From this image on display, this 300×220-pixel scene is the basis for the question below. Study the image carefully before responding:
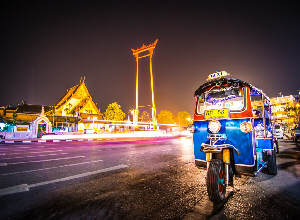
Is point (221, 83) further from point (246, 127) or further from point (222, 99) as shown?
point (246, 127)

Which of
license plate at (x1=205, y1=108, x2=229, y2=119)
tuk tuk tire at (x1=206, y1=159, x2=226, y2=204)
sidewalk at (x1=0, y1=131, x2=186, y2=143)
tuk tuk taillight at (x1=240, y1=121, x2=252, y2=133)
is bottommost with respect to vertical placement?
sidewalk at (x1=0, y1=131, x2=186, y2=143)

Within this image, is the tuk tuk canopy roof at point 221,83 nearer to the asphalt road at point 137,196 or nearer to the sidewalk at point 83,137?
the asphalt road at point 137,196

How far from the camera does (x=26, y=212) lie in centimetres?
270

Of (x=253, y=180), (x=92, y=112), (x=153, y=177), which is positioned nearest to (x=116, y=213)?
(x=153, y=177)

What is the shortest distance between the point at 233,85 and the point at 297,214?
8.85 ft

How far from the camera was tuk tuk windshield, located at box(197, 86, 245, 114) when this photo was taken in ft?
13.5

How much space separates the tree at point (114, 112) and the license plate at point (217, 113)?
1567 inches

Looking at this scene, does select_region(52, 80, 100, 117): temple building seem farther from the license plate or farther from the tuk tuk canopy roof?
the license plate

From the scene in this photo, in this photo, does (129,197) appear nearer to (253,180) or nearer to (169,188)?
(169,188)

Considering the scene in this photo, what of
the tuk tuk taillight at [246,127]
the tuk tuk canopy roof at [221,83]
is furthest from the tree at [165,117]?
the tuk tuk taillight at [246,127]

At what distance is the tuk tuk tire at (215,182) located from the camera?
9.57ft

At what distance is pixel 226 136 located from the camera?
3717mm

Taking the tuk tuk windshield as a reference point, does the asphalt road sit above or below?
below

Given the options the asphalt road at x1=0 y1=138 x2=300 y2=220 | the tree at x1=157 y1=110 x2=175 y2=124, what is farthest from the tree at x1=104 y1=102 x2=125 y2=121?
the asphalt road at x1=0 y1=138 x2=300 y2=220
